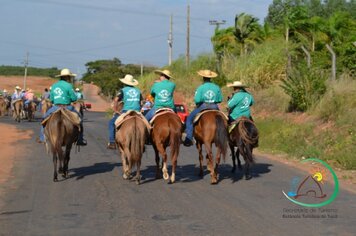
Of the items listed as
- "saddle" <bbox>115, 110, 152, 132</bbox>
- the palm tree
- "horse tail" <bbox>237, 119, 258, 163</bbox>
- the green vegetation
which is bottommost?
"horse tail" <bbox>237, 119, 258, 163</bbox>

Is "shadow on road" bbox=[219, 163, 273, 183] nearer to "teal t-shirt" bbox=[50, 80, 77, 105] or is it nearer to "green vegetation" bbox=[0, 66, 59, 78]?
"teal t-shirt" bbox=[50, 80, 77, 105]

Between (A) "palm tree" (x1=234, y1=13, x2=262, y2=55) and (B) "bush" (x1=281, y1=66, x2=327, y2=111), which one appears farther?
(A) "palm tree" (x1=234, y1=13, x2=262, y2=55)

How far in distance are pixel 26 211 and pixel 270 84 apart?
21231 millimetres

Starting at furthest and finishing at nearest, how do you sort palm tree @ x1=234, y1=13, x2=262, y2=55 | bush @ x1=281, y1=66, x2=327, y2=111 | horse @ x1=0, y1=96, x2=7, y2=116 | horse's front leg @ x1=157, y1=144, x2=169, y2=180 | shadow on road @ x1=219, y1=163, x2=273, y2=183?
palm tree @ x1=234, y1=13, x2=262, y2=55 → horse @ x1=0, y1=96, x2=7, y2=116 → bush @ x1=281, y1=66, x2=327, y2=111 → shadow on road @ x1=219, y1=163, x2=273, y2=183 → horse's front leg @ x1=157, y1=144, x2=169, y2=180

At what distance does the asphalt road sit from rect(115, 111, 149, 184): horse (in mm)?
524

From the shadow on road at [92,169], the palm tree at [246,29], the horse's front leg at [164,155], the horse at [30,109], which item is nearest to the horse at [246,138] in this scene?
the horse's front leg at [164,155]

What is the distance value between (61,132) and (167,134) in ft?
7.47

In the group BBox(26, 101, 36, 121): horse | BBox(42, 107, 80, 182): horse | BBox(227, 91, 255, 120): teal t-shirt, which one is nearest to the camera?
BBox(42, 107, 80, 182): horse

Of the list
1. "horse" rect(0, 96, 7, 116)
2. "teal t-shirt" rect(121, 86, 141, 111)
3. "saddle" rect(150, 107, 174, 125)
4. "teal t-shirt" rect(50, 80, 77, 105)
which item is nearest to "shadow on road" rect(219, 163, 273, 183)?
"saddle" rect(150, 107, 174, 125)

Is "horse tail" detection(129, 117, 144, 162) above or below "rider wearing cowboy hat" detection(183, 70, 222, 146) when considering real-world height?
below

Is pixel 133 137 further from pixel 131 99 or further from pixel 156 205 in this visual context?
pixel 156 205

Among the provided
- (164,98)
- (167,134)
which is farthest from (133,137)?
(164,98)

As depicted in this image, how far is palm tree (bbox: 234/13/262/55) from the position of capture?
41.9 metres

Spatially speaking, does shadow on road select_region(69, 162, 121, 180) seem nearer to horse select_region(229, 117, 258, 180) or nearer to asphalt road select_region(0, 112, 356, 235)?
asphalt road select_region(0, 112, 356, 235)
